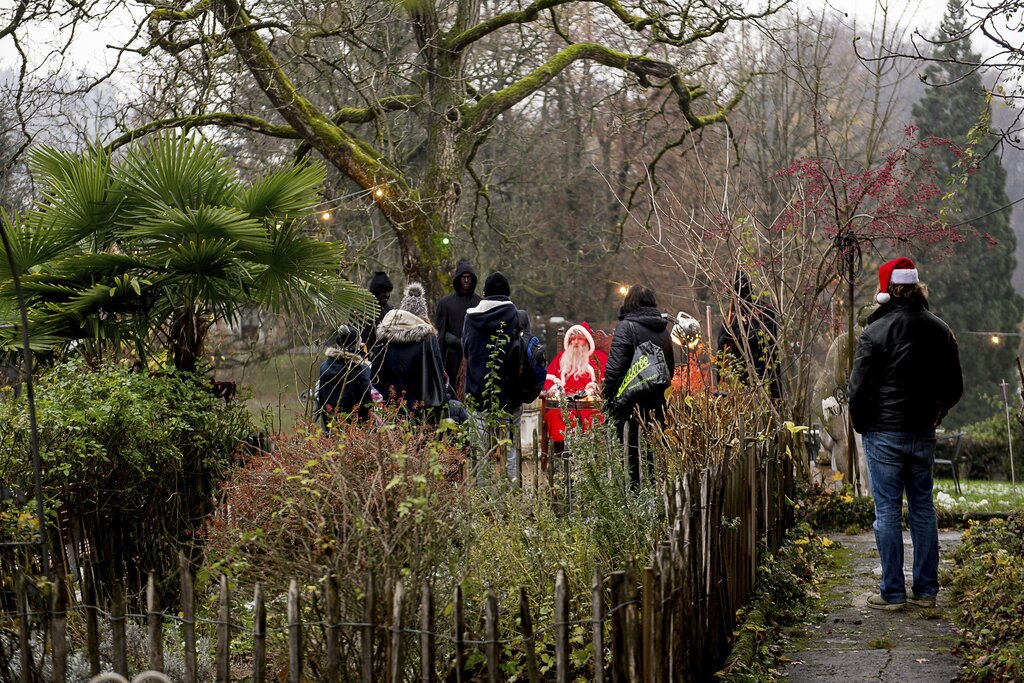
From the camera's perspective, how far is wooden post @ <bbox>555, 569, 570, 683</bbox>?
3.44 m

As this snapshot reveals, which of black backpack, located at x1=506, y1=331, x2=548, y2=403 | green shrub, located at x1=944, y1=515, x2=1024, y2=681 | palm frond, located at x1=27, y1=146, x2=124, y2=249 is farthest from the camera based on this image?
black backpack, located at x1=506, y1=331, x2=548, y2=403

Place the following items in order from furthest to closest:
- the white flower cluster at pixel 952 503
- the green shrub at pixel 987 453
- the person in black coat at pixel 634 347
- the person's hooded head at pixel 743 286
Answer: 1. the green shrub at pixel 987 453
2. the person's hooded head at pixel 743 286
3. the white flower cluster at pixel 952 503
4. the person in black coat at pixel 634 347

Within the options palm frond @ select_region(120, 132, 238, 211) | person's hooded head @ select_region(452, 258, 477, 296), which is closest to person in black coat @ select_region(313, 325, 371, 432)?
palm frond @ select_region(120, 132, 238, 211)

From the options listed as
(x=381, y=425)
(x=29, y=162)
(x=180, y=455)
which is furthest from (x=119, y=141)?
(x=381, y=425)

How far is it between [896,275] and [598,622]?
3.33 metres

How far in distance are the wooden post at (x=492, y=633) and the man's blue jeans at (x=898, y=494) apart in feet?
10.7

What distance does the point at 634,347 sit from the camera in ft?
26.9

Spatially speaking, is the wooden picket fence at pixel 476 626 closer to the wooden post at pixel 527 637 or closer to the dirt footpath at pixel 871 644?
the wooden post at pixel 527 637

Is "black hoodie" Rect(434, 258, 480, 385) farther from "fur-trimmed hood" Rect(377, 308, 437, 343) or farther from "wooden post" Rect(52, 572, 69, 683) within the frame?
"wooden post" Rect(52, 572, 69, 683)

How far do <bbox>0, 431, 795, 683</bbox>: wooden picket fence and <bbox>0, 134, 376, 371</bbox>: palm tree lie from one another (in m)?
2.00

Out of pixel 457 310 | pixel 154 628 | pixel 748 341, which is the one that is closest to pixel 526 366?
pixel 457 310

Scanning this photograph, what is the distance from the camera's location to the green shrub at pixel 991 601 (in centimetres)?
492

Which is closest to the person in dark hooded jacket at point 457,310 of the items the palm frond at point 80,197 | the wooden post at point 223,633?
the palm frond at point 80,197

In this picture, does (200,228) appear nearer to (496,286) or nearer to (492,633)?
(496,286)
